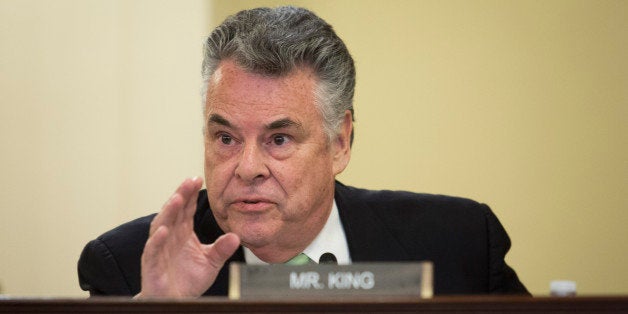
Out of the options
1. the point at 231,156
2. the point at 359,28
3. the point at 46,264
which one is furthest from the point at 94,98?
the point at 231,156

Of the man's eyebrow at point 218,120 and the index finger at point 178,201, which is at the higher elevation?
the man's eyebrow at point 218,120

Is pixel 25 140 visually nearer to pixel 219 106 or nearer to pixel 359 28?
pixel 359 28

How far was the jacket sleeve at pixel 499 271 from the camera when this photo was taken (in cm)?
217

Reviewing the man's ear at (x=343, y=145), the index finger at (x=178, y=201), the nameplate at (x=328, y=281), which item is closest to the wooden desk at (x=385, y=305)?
the nameplate at (x=328, y=281)

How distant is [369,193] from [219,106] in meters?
0.55

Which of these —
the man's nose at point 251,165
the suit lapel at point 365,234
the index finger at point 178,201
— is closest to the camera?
the index finger at point 178,201

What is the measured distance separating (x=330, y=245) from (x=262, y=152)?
0.33 m

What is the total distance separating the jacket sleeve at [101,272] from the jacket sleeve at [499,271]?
798 millimetres

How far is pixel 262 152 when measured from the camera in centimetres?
194

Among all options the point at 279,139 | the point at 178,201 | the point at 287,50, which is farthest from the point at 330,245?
the point at 178,201

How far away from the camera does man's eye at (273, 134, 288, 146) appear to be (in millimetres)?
1969

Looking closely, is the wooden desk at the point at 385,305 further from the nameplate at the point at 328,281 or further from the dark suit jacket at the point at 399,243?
the dark suit jacket at the point at 399,243

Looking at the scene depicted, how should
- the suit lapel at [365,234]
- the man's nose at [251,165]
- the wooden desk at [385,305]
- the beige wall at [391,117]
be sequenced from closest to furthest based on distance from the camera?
the wooden desk at [385,305] < the man's nose at [251,165] < the suit lapel at [365,234] < the beige wall at [391,117]

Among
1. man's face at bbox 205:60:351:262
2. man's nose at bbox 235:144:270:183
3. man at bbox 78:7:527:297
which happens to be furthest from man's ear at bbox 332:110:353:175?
man's nose at bbox 235:144:270:183
